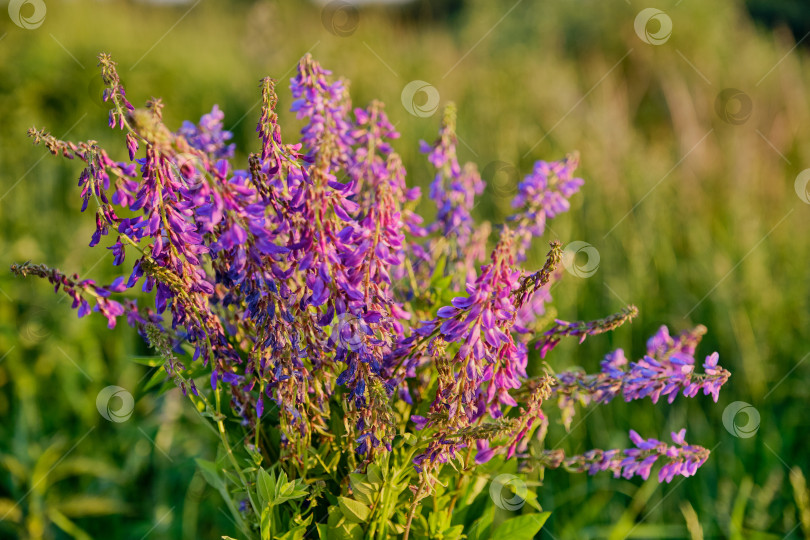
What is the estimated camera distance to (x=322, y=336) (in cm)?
83

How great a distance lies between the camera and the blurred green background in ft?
7.75

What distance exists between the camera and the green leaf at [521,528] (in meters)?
0.95

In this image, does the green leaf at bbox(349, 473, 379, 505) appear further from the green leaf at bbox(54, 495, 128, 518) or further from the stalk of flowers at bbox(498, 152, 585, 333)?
the green leaf at bbox(54, 495, 128, 518)

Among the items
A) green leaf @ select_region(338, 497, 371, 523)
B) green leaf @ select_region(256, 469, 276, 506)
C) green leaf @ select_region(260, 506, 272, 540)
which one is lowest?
green leaf @ select_region(260, 506, 272, 540)

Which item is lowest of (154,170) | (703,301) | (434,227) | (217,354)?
(217,354)

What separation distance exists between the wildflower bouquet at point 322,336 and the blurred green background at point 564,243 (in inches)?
24.7

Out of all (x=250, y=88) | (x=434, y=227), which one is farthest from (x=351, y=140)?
(x=250, y=88)

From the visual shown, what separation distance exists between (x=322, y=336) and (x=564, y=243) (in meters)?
2.65

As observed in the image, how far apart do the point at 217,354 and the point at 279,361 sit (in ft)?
0.37

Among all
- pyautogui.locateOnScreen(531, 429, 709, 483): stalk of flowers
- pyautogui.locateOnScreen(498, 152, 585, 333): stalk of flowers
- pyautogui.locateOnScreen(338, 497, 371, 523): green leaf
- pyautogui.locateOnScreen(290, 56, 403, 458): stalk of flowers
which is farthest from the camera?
pyautogui.locateOnScreen(498, 152, 585, 333): stalk of flowers

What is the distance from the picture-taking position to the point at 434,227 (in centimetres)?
126

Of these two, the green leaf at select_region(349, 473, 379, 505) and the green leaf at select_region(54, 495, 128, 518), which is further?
the green leaf at select_region(54, 495, 128, 518)

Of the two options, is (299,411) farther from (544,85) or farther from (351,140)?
(544,85)

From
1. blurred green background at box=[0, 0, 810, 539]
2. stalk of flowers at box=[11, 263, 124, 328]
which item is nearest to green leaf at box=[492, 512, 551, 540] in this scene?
stalk of flowers at box=[11, 263, 124, 328]
